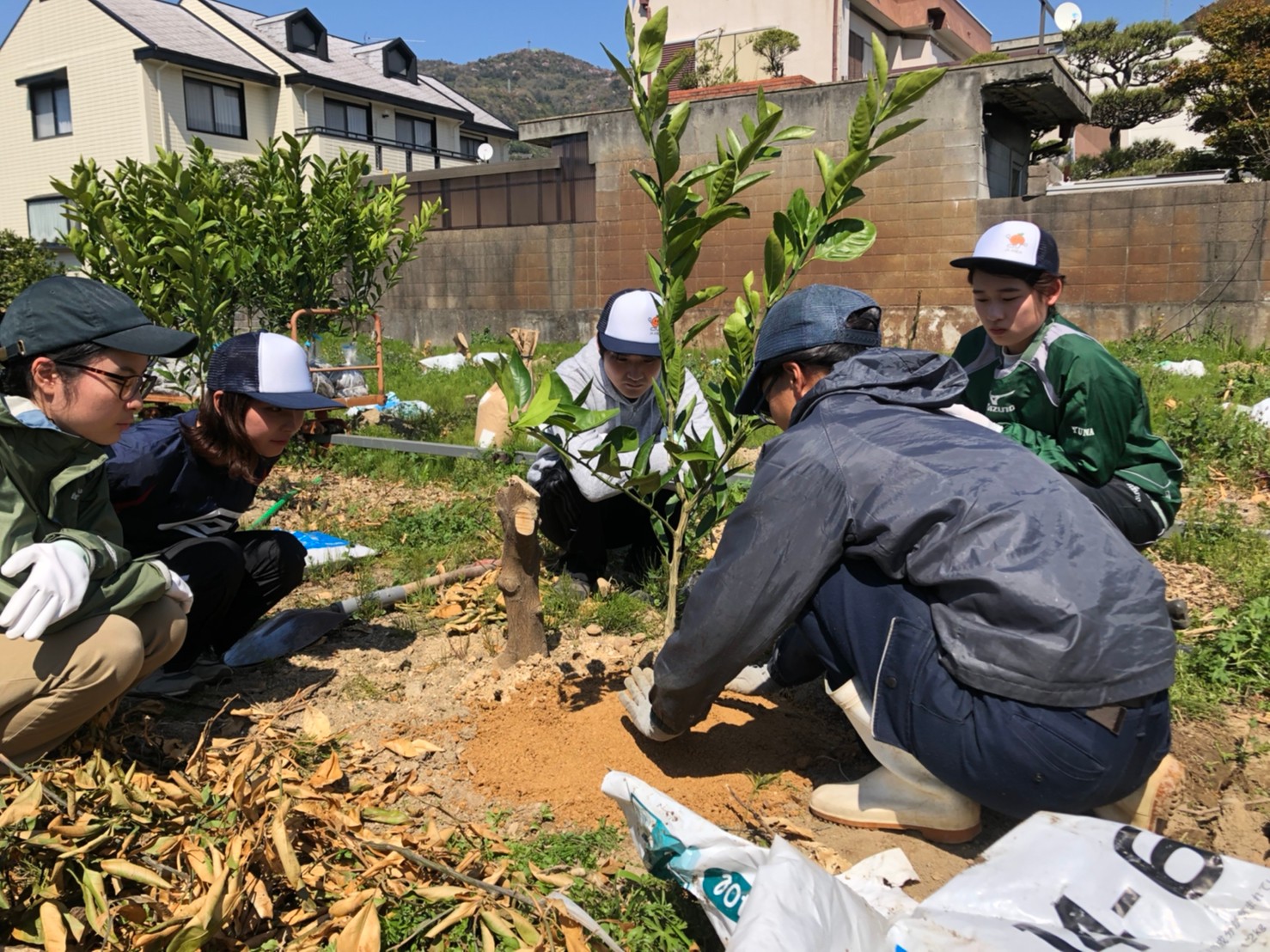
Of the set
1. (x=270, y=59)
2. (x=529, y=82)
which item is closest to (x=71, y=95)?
(x=270, y=59)

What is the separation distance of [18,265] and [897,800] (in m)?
16.7

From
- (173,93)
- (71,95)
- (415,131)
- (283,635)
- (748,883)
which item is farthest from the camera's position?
(415,131)

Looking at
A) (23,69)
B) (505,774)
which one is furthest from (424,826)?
(23,69)

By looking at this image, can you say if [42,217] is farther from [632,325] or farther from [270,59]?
[632,325]

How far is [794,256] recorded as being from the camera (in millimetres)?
2582

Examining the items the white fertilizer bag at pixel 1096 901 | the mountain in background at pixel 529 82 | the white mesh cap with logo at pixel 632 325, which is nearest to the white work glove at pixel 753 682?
the white mesh cap with logo at pixel 632 325

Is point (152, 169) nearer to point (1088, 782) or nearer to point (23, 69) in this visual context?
point (1088, 782)

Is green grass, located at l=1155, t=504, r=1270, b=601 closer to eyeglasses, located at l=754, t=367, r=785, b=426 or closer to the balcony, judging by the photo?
eyeglasses, located at l=754, t=367, r=785, b=426

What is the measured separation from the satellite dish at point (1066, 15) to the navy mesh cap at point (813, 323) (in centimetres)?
1788

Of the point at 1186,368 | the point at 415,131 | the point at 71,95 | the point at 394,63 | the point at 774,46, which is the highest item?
the point at 394,63

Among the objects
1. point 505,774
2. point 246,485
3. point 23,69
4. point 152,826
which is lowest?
point 505,774

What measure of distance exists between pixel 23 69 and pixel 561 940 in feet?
102

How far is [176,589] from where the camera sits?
8.27ft

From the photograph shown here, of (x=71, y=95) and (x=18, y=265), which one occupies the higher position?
(x=71, y=95)
